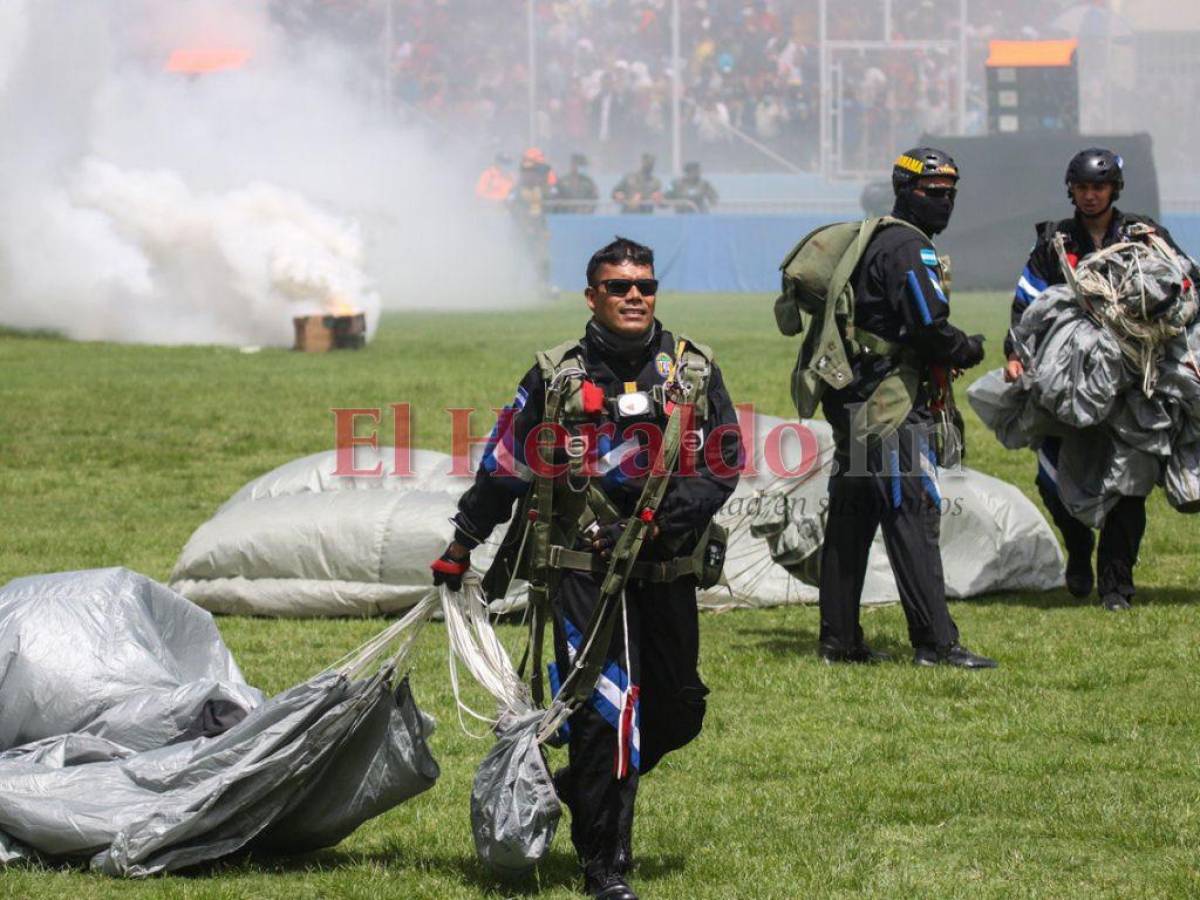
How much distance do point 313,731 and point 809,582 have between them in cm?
392

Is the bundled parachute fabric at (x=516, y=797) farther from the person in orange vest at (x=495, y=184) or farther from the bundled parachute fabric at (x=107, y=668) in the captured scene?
the person in orange vest at (x=495, y=184)

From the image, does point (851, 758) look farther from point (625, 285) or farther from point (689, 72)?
point (689, 72)

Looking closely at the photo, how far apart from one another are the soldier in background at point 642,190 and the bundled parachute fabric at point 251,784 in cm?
3590

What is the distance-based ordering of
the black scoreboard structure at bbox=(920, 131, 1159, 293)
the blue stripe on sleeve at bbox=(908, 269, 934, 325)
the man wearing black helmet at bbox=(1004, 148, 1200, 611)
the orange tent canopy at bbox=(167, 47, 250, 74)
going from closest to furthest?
the blue stripe on sleeve at bbox=(908, 269, 934, 325) → the man wearing black helmet at bbox=(1004, 148, 1200, 611) → the black scoreboard structure at bbox=(920, 131, 1159, 293) → the orange tent canopy at bbox=(167, 47, 250, 74)

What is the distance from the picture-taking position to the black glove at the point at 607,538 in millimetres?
4512

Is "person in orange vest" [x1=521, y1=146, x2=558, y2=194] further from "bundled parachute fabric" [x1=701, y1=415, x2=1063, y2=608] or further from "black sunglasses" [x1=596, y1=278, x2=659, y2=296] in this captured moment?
"black sunglasses" [x1=596, y1=278, x2=659, y2=296]

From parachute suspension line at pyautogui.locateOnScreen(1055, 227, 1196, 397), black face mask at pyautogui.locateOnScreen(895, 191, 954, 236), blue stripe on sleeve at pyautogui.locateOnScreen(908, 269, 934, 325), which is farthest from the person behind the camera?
parachute suspension line at pyautogui.locateOnScreen(1055, 227, 1196, 397)

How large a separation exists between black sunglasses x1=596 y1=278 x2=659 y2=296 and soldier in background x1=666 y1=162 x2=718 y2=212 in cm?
3699

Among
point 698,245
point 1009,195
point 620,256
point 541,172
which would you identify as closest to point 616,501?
point 620,256

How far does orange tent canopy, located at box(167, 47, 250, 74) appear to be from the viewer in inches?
1653

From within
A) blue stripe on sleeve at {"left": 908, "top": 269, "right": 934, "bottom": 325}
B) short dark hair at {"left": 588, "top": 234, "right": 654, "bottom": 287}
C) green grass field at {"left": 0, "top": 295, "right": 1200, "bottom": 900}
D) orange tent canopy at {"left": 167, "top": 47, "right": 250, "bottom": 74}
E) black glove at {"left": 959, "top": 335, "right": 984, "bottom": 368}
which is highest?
orange tent canopy at {"left": 167, "top": 47, "right": 250, "bottom": 74}

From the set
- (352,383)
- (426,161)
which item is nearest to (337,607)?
(352,383)

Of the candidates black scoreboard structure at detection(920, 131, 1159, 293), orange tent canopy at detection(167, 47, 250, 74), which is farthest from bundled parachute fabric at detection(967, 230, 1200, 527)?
orange tent canopy at detection(167, 47, 250, 74)

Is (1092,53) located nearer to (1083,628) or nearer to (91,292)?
(91,292)
